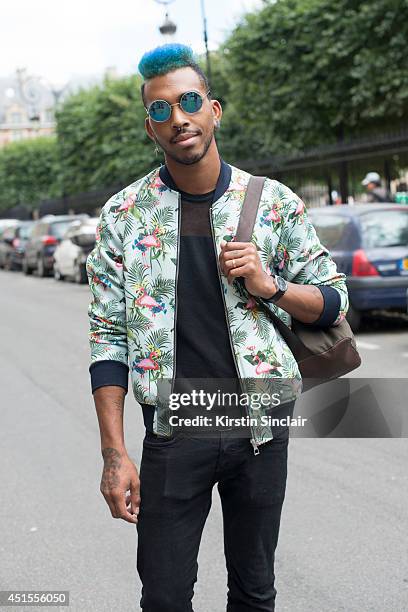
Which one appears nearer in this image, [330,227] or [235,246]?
[235,246]

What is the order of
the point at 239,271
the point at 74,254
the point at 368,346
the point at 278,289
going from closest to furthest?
the point at 239,271 < the point at 278,289 < the point at 368,346 < the point at 74,254

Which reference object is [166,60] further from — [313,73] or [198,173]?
[313,73]

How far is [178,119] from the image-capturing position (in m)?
2.62

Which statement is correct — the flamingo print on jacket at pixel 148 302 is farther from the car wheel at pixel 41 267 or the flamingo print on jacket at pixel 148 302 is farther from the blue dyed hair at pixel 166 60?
the car wheel at pixel 41 267

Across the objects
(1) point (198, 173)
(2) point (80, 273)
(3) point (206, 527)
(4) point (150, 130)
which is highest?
(4) point (150, 130)

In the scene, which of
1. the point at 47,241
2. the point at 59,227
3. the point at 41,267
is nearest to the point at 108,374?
the point at 59,227

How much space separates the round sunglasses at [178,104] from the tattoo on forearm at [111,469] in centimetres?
79

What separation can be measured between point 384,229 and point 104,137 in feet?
101

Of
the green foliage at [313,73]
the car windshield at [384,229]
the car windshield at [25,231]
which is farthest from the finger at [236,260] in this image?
the car windshield at [25,231]

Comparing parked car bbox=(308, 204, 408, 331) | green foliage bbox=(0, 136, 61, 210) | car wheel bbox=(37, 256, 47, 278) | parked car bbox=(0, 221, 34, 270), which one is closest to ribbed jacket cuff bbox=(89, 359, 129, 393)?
parked car bbox=(308, 204, 408, 331)

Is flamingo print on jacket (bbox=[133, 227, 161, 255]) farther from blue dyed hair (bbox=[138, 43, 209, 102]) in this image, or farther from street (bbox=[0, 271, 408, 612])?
street (bbox=[0, 271, 408, 612])

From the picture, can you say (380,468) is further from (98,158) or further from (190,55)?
(98,158)

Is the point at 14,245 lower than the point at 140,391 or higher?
lower

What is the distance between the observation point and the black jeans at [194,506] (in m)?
2.57
